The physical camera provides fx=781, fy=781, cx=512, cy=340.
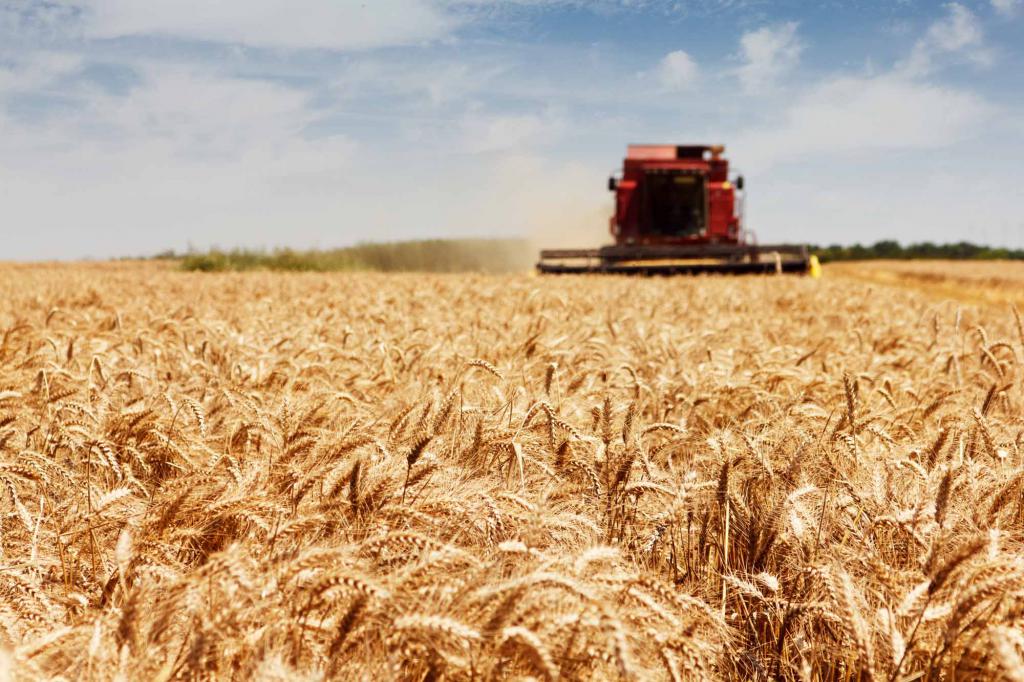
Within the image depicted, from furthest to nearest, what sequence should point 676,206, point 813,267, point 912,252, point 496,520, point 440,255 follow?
point 912,252, point 440,255, point 676,206, point 813,267, point 496,520

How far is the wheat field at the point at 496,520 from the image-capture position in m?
1.30

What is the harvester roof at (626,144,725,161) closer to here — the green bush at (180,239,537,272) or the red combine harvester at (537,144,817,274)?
the red combine harvester at (537,144,817,274)

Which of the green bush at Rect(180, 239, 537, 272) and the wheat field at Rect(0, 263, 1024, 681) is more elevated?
the green bush at Rect(180, 239, 537, 272)

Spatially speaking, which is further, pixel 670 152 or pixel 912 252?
pixel 912 252

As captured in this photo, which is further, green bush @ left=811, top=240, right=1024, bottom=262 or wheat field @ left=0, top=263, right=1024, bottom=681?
green bush @ left=811, top=240, right=1024, bottom=262

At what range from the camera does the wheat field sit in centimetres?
130

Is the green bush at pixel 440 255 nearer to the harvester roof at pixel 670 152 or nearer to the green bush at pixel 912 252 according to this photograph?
the harvester roof at pixel 670 152

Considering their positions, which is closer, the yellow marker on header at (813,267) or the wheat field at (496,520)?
the wheat field at (496,520)

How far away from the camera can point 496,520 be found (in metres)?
1.90

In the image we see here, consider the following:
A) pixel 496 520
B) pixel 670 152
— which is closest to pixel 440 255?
pixel 670 152

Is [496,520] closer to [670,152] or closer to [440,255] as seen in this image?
[670,152]

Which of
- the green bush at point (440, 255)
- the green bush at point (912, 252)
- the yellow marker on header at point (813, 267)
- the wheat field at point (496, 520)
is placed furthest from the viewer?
the green bush at point (912, 252)

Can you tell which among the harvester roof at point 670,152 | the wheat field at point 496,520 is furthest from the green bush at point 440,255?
the wheat field at point 496,520

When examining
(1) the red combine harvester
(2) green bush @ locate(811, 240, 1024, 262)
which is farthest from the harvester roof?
(2) green bush @ locate(811, 240, 1024, 262)
